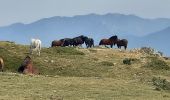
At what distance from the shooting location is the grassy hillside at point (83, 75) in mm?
30188

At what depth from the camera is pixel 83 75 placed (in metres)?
44.8

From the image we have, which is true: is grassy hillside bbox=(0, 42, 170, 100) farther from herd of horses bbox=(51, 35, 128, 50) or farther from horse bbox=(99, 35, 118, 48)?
horse bbox=(99, 35, 118, 48)

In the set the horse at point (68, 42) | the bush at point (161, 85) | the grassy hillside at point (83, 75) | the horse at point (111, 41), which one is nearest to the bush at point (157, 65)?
the grassy hillside at point (83, 75)

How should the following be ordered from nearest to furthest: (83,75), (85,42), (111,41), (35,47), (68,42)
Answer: (83,75), (35,47), (68,42), (111,41), (85,42)

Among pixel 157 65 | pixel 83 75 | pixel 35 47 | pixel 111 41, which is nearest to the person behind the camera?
pixel 83 75

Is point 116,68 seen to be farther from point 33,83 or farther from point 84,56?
point 33,83

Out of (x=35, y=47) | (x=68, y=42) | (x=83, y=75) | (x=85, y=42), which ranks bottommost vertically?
(x=83, y=75)

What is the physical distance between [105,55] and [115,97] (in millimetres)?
24226

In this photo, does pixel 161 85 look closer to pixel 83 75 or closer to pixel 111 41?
pixel 83 75

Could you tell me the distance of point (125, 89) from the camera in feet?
110

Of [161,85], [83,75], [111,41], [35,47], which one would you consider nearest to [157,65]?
[83,75]

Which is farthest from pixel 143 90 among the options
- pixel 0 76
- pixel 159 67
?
pixel 159 67

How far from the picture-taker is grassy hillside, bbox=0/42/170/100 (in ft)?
99.0

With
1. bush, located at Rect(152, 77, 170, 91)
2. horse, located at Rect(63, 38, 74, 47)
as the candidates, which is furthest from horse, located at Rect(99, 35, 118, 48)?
bush, located at Rect(152, 77, 170, 91)
